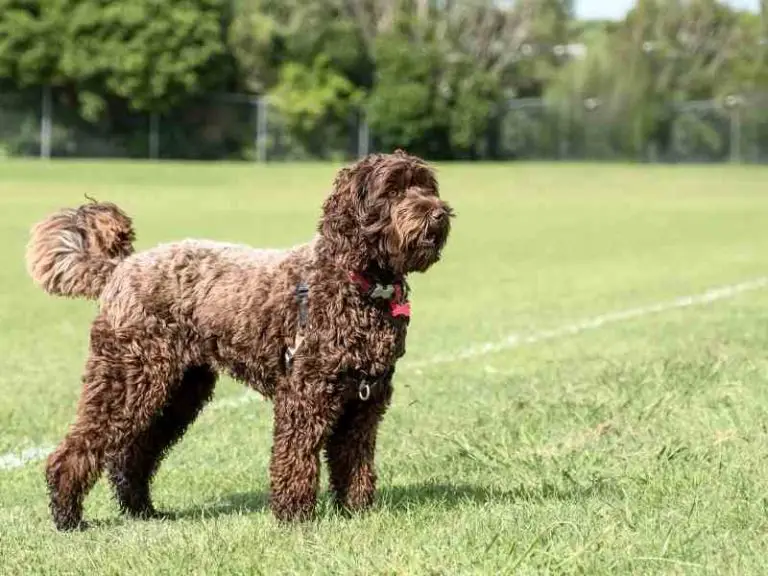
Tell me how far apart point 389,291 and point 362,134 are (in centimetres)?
5734

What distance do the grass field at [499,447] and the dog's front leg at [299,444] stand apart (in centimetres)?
14

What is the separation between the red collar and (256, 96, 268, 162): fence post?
55.0 metres

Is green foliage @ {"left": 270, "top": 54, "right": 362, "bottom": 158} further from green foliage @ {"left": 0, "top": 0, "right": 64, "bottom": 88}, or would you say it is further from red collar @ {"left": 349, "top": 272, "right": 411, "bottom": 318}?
red collar @ {"left": 349, "top": 272, "right": 411, "bottom": 318}

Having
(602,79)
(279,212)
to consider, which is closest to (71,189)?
(279,212)


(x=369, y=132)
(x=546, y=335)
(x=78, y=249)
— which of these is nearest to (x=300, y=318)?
(x=78, y=249)

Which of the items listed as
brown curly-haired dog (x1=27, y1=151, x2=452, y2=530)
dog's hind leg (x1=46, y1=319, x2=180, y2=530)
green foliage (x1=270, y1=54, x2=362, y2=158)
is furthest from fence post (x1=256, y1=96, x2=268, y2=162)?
dog's hind leg (x1=46, y1=319, x2=180, y2=530)

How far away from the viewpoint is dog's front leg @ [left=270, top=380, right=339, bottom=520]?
5758 millimetres

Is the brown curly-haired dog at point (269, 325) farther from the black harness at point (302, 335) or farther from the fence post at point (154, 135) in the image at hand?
the fence post at point (154, 135)

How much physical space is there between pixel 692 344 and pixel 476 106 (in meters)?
50.8

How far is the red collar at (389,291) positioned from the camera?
19.0ft

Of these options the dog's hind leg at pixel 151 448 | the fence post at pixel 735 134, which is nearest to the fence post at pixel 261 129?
the fence post at pixel 735 134

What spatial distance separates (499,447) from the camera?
7469 millimetres

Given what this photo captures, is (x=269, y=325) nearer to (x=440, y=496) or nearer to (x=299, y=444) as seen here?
(x=299, y=444)

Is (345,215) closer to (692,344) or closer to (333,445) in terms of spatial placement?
(333,445)
